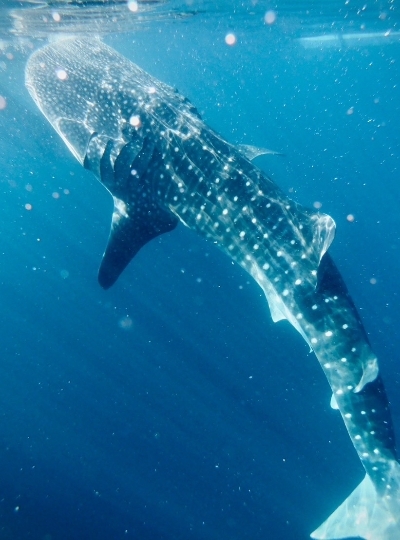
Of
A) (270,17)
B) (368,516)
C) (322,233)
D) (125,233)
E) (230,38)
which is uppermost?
(270,17)

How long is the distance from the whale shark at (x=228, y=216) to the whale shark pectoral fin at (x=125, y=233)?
0.01 m

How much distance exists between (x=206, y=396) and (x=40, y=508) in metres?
7.39

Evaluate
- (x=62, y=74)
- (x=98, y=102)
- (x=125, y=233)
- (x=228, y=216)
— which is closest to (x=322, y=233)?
(x=228, y=216)

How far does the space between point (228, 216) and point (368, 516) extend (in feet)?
11.7

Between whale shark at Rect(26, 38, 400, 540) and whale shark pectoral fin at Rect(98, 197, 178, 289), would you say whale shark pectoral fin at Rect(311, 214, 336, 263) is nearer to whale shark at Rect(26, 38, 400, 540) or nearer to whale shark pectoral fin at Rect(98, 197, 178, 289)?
whale shark at Rect(26, 38, 400, 540)

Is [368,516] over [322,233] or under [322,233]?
under

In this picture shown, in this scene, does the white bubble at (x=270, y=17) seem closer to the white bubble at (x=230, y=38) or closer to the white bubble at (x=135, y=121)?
the white bubble at (x=230, y=38)

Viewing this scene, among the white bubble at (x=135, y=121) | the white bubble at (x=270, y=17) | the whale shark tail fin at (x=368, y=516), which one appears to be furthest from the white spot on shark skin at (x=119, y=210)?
the white bubble at (x=270, y=17)

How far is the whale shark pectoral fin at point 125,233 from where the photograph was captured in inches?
223

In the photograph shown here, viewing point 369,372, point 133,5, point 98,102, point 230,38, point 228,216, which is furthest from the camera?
point 230,38

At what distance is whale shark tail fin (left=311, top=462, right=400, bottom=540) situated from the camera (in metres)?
4.02

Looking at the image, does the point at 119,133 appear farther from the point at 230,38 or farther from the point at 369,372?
the point at 230,38

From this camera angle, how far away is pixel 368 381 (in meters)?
3.65

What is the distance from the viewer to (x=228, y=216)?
4629mm
